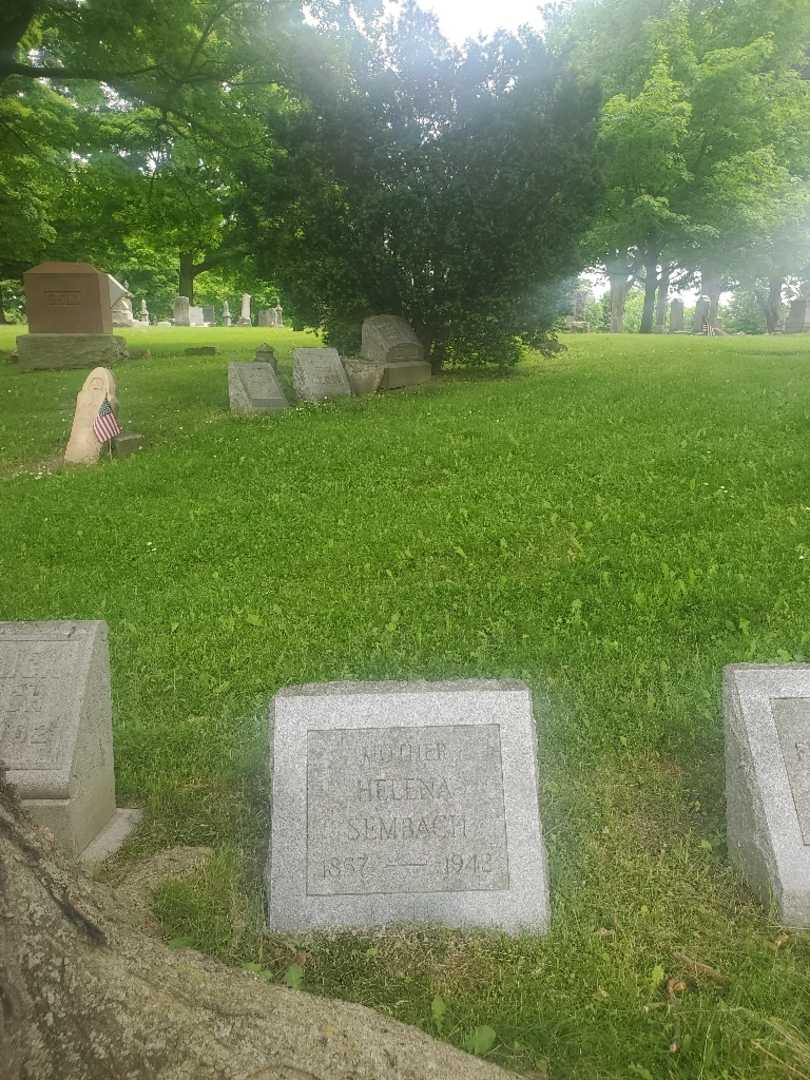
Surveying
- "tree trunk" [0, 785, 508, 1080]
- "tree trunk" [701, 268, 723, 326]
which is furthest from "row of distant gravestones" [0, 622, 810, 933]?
"tree trunk" [701, 268, 723, 326]

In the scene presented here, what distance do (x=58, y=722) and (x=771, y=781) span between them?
299cm

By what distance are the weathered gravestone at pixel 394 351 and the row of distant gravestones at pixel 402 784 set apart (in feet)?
39.4

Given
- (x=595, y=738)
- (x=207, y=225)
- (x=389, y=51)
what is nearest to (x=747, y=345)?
(x=389, y=51)

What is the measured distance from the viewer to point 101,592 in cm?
678

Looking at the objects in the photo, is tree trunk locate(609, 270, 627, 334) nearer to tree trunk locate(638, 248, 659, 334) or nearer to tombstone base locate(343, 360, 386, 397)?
tree trunk locate(638, 248, 659, 334)

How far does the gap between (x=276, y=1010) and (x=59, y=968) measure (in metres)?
0.59

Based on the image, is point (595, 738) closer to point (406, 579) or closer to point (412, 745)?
point (412, 745)

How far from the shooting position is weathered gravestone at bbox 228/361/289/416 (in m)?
14.0

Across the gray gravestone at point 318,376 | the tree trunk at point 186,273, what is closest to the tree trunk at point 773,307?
the tree trunk at point 186,273

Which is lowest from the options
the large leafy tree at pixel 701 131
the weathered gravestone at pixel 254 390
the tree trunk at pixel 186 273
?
the weathered gravestone at pixel 254 390

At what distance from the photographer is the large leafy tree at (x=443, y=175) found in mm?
15289

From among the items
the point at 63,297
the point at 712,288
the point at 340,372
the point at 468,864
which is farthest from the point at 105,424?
the point at 712,288

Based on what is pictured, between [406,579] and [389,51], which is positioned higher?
[389,51]

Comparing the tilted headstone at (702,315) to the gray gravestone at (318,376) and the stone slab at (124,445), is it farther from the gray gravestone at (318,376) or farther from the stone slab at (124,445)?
the stone slab at (124,445)
